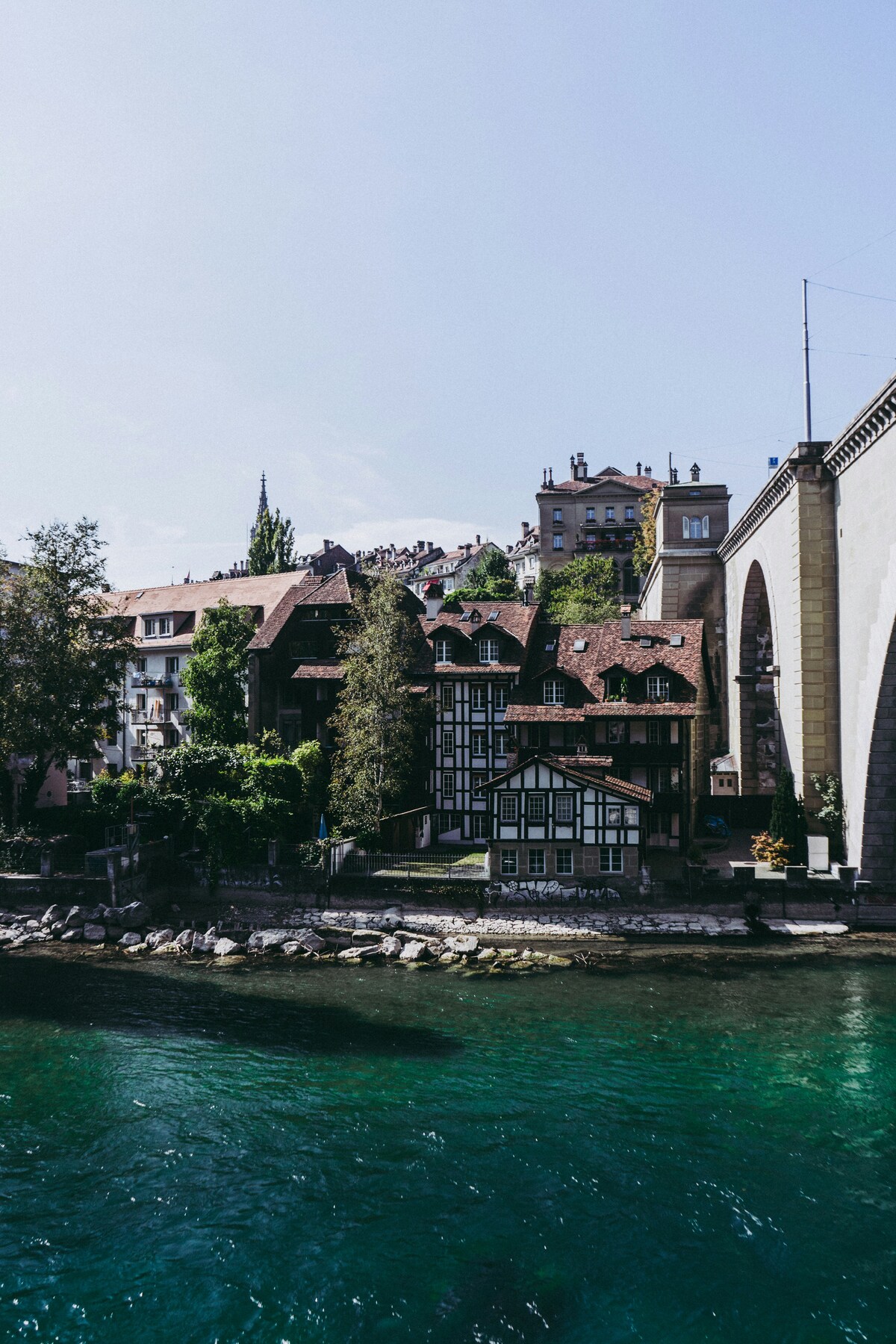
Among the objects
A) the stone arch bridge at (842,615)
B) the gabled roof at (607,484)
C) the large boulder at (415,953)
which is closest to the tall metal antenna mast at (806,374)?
the stone arch bridge at (842,615)

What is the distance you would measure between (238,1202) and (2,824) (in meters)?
27.6

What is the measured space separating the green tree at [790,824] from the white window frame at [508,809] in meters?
9.83

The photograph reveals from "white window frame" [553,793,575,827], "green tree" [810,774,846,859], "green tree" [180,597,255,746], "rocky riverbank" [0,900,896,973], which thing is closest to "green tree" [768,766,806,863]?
"green tree" [810,774,846,859]

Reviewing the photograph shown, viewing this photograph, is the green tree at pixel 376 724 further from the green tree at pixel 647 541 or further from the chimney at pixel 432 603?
the green tree at pixel 647 541

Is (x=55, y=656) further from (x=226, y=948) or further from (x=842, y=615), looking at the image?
(x=842, y=615)

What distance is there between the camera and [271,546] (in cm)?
7362

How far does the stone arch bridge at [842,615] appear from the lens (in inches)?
1139

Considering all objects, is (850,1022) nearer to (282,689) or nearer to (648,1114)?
(648,1114)

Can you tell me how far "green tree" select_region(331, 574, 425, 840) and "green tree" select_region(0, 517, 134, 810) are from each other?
9.90 meters

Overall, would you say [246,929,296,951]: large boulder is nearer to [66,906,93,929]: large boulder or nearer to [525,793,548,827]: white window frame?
[66,906,93,929]: large boulder

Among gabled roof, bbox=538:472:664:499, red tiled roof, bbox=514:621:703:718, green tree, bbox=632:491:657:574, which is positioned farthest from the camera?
gabled roof, bbox=538:472:664:499

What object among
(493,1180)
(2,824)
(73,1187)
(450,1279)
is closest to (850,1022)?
(493,1180)

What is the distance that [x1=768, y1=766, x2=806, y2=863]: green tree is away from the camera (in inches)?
1271

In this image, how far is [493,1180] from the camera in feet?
51.1
